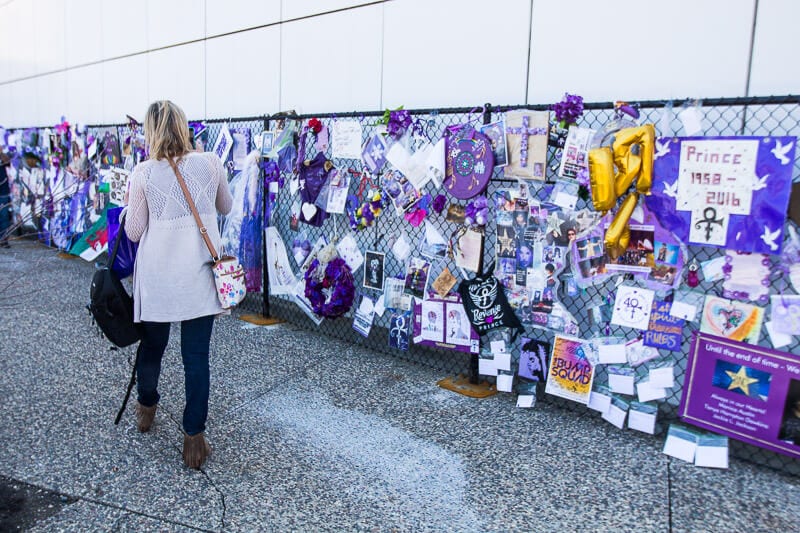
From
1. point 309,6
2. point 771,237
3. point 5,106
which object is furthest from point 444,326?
point 5,106

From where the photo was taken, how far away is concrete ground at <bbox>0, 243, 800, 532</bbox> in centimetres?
295

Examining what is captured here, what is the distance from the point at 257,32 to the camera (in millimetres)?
7203

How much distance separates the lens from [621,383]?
397 centimetres

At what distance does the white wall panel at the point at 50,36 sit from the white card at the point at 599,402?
1182 cm

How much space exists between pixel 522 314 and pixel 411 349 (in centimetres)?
132

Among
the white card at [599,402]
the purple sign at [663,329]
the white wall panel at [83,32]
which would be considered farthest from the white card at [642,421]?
the white wall panel at [83,32]

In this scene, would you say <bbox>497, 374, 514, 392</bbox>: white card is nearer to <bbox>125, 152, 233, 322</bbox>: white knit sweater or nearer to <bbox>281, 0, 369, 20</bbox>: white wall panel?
<bbox>125, 152, 233, 322</bbox>: white knit sweater

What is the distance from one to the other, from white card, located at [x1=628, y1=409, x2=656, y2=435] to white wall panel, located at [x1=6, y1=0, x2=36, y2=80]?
13690mm

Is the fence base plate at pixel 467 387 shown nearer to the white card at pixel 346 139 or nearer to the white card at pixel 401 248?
the white card at pixel 401 248

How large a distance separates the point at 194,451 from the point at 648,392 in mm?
2845

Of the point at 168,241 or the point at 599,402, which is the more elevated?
the point at 168,241

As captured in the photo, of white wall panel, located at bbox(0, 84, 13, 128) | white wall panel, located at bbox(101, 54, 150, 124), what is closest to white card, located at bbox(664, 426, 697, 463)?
white wall panel, located at bbox(101, 54, 150, 124)

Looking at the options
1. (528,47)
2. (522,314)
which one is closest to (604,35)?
(528,47)

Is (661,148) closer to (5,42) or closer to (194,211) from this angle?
(194,211)
